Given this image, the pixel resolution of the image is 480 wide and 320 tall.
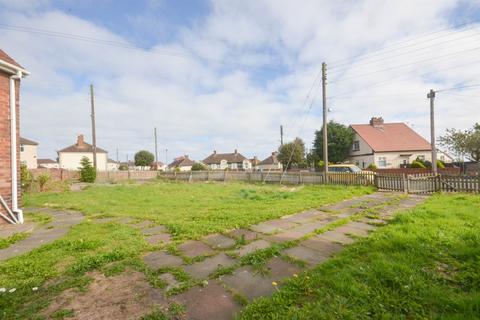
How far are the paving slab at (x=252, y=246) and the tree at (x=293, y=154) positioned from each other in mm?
32289

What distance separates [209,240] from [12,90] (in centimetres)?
704

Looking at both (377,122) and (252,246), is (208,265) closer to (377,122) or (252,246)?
(252,246)

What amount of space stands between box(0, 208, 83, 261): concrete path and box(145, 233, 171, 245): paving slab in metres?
2.09

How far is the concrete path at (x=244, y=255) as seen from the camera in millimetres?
2678

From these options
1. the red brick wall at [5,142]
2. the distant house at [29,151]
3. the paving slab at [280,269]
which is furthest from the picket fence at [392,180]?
the distant house at [29,151]

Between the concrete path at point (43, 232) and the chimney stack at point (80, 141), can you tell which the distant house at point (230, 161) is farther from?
the concrete path at point (43, 232)

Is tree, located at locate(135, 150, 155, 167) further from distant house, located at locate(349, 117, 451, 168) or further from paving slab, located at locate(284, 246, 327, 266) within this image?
paving slab, located at locate(284, 246, 327, 266)

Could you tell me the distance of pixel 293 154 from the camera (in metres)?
38.1

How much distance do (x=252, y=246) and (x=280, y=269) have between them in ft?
3.32

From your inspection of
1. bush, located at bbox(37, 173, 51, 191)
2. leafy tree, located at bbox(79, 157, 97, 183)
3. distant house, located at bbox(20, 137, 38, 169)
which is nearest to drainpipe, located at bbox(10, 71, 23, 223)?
bush, located at bbox(37, 173, 51, 191)

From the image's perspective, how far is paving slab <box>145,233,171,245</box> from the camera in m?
4.71

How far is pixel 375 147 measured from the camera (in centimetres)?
2950

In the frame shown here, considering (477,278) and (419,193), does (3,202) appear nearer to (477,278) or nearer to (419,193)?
(477,278)

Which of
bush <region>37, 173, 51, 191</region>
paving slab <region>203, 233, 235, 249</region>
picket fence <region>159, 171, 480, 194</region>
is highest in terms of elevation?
bush <region>37, 173, 51, 191</region>
